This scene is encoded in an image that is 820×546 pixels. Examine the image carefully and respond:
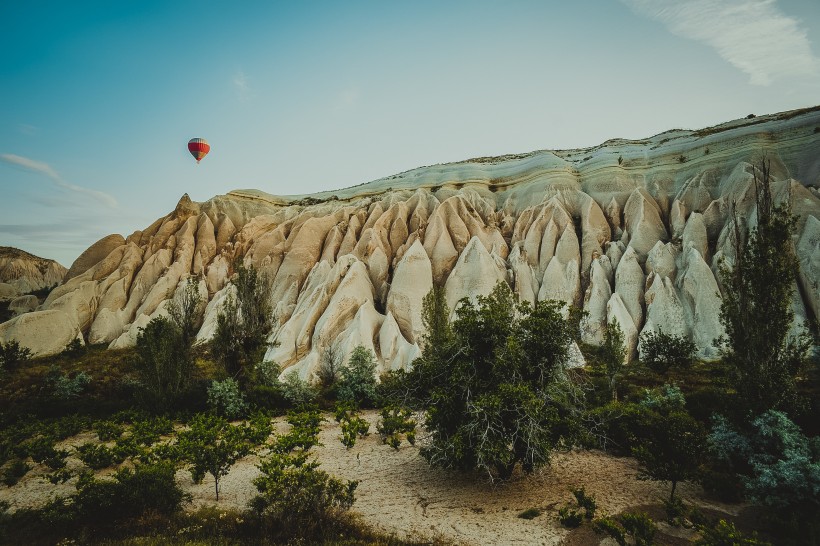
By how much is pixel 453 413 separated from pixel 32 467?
43.6 ft

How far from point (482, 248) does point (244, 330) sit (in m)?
17.5

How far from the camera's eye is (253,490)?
1052cm

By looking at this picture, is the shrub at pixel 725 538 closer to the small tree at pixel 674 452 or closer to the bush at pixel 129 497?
the small tree at pixel 674 452

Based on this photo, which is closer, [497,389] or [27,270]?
[497,389]

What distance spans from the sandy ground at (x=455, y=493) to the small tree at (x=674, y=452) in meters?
0.66


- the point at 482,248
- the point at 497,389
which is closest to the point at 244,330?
the point at 497,389

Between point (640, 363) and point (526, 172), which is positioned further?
point (526, 172)

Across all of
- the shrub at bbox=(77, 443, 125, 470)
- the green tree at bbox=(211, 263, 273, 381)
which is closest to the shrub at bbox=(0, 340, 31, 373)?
the green tree at bbox=(211, 263, 273, 381)

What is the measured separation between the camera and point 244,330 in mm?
20938

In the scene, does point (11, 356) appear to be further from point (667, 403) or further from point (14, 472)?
point (667, 403)

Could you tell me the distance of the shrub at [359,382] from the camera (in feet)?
61.4

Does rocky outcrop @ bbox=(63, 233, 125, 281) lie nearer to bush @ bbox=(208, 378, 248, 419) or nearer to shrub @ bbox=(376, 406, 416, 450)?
bush @ bbox=(208, 378, 248, 419)

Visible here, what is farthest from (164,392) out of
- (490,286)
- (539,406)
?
(490,286)

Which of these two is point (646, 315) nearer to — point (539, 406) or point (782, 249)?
point (782, 249)
